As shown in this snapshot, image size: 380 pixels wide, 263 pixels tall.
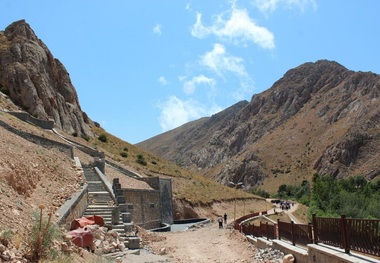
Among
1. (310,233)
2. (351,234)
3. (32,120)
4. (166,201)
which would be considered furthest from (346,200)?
(351,234)

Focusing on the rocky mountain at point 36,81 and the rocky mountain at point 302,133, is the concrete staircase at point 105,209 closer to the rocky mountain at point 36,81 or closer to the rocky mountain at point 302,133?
the rocky mountain at point 36,81

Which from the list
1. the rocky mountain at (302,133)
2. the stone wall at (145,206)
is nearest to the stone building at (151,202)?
the stone wall at (145,206)

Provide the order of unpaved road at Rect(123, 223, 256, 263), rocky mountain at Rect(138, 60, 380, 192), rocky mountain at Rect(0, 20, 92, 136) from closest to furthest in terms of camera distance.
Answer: unpaved road at Rect(123, 223, 256, 263), rocky mountain at Rect(0, 20, 92, 136), rocky mountain at Rect(138, 60, 380, 192)

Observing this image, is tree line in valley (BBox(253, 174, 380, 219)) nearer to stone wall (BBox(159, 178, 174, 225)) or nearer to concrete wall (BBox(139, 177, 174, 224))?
stone wall (BBox(159, 178, 174, 225))

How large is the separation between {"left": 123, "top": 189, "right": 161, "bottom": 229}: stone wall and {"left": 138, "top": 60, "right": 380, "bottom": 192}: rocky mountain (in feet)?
244

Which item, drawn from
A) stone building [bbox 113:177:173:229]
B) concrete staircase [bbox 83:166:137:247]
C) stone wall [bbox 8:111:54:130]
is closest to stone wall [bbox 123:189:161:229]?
stone building [bbox 113:177:173:229]

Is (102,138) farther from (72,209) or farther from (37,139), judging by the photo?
(72,209)

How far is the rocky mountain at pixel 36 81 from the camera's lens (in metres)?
52.7

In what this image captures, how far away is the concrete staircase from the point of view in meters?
17.2

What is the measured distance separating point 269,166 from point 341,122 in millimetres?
24419

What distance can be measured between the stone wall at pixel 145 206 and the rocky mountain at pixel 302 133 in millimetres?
74371

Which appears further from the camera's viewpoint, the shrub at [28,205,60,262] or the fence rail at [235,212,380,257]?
the fence rail at [235,212,380,257]

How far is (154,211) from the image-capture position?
1388 inches

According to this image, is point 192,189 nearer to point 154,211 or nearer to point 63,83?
point 154,211
